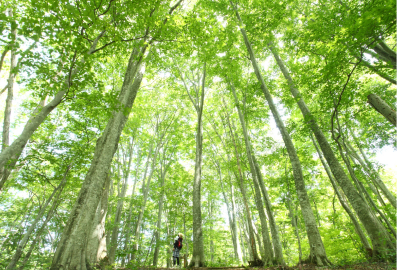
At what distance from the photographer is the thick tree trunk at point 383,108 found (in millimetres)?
4496

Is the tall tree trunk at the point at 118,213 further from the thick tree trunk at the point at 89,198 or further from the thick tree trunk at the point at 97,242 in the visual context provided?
the thick tree trunk at the point at 89,198

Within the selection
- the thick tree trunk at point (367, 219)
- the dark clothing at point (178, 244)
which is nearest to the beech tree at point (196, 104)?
the thick tree trunk at point (367, 219)

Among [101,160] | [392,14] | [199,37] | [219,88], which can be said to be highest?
[219,88]

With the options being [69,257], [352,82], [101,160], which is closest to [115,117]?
[101,160]

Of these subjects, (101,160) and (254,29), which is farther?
(254,29)

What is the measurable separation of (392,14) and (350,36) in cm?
77

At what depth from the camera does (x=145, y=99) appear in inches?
494

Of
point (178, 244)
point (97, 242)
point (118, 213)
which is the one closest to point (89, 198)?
point (97, 242)

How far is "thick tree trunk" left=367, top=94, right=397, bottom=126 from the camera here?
4496 millimetres

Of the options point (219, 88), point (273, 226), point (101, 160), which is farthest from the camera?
point (219, 88)

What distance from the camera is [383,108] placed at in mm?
4738

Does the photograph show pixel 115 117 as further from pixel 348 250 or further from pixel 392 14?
pixel 348 250

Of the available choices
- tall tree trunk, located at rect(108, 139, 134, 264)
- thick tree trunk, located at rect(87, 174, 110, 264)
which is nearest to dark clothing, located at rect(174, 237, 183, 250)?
thick tree trunk, located at rect(87, 174, 110, 264)

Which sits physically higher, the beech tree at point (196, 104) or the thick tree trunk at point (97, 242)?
the beech tree at point (196, 104)
